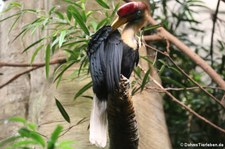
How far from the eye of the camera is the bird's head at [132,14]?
1.89 m

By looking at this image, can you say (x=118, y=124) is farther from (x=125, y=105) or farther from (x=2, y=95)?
(x=2, y=95)

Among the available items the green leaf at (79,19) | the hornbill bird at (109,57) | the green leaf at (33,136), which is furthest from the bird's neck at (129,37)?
the green leaf at (33,136)

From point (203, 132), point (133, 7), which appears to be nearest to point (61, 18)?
point (133, 7)

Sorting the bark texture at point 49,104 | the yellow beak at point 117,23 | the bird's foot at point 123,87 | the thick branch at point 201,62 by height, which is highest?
the yellow beak at point 117,23

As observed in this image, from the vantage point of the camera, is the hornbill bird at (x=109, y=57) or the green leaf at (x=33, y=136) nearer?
the green leaf at (x=33, y=136)

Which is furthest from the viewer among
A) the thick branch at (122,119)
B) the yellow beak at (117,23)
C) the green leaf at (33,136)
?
the yellow beak at (117,23)

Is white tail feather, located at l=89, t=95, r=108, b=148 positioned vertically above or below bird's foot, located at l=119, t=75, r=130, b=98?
below

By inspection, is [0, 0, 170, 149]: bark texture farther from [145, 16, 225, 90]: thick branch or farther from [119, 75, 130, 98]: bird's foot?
[119, 75, 130, 98]: bird's foot

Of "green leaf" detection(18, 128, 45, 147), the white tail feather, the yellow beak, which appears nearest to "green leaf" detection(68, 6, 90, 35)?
the yellow beak

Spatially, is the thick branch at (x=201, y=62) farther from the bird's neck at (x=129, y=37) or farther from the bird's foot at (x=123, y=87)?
the bird's foot at (x=123, y=87)

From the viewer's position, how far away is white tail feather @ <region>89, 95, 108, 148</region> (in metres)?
1.65

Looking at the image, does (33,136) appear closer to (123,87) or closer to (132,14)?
(123,87)

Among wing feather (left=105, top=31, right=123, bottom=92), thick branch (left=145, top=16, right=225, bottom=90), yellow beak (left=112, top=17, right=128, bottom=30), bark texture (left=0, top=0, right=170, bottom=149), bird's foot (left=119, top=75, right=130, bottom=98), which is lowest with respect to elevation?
bark texture (left=0, top=0, right=170, bottom=149)

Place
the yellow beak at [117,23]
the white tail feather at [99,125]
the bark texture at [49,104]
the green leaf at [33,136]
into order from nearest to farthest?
the green leaf at [33,136], the white tail feather at [99,125], the yellow beak at [117,23], the bark texture at [49,104]
